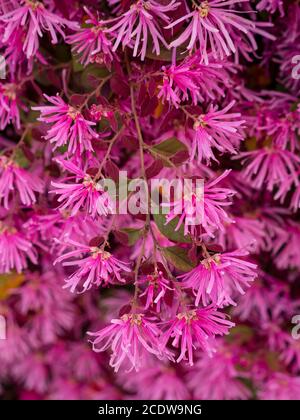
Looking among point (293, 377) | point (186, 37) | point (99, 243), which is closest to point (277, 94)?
point (186, 37)

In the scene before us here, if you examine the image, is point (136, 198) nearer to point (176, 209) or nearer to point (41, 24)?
point (176, 209)

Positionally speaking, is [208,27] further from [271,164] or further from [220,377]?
[220,377]

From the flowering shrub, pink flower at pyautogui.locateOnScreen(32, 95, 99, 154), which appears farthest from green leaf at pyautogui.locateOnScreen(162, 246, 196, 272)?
pink flower at pyautogui.locateOnScreen(32, 95, 99, 154)

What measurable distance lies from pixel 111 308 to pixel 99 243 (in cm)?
45

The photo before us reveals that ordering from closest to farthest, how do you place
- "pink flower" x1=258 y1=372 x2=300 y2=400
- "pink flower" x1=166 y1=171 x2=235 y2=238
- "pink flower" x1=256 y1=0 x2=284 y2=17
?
1. "pink flower" x1=166 y1=171 x2=235 y2=238
2. "pink flower" x1=256 y1=0 x2=284 y2=17
3. "pink flower" x1=258 y1=372 x2=300 y2=400

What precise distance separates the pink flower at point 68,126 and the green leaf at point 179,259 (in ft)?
0.42

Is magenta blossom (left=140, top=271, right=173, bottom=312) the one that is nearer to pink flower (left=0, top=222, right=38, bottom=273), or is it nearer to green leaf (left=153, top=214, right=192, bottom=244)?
green leaf (left=153, top=214, right=192, bottom=244)

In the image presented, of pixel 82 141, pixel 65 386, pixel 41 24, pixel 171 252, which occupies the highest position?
pixel 41 24

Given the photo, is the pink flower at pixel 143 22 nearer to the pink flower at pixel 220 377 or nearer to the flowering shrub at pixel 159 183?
the flowering shrub at pixel 159 183

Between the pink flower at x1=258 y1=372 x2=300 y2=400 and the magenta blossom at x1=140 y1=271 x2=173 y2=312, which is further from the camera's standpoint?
the pink flower at x1=258 y1=372 x2=300 y2=400

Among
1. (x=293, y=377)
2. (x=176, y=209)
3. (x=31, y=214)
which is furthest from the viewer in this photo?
(x=293, y=377)

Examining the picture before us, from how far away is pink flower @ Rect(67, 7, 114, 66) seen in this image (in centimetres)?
58

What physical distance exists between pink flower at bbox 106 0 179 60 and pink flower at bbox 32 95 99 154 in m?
0.07

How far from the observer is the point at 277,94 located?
71 centimetres
